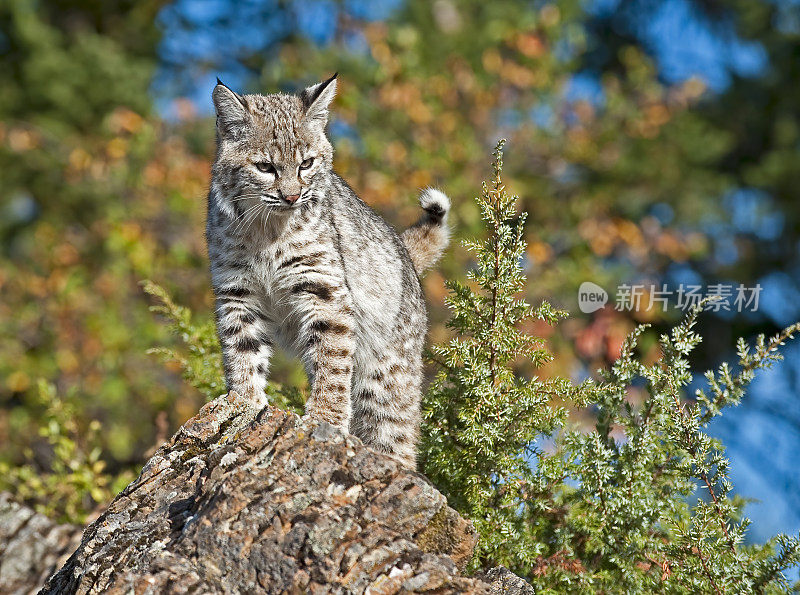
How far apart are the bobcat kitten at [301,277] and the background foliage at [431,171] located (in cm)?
495

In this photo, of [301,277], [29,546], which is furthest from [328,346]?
[29,546]

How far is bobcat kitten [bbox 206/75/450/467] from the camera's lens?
210 inches

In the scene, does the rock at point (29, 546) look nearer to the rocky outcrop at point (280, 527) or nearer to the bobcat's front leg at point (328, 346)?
the rocky outcrop at point (280, 527)

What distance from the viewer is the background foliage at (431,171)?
12.6m

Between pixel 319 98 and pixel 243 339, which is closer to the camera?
pixel 243 339

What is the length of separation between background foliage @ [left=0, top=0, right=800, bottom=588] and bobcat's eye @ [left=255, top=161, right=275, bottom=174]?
5.47 m

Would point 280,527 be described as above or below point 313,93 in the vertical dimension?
below

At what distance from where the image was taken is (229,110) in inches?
215

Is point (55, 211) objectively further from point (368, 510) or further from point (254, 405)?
point (368, 510)

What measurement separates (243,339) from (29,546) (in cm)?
205

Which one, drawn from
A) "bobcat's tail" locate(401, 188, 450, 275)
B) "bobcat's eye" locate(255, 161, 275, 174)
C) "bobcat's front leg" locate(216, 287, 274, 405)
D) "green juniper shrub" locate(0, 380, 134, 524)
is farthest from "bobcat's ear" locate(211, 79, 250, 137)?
"green juniper shrub" locate(0, 380, 134, 524)

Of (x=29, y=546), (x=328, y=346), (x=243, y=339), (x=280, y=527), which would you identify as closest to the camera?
(x=280, y=527)

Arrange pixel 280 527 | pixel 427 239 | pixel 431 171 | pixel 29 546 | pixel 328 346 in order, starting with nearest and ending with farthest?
pixel 280 527, pixel 328 346, pixel 29 546, pixel 427 239, pixel 431 171

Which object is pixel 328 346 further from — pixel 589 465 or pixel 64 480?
pixel 64 480
